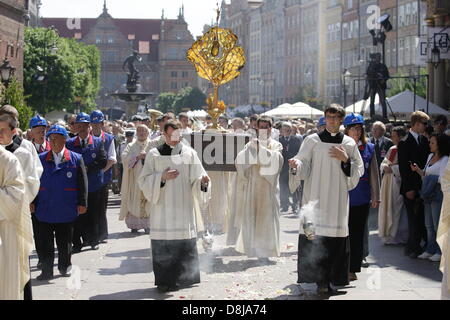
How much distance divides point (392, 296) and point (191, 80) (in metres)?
138

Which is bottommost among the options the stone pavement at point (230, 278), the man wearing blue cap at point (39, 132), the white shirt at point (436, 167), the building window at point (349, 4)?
the stone pavement at point (230, 278)

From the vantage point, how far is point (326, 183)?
9.94 metres

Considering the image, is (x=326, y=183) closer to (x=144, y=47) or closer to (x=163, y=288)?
(x=163, y=288)

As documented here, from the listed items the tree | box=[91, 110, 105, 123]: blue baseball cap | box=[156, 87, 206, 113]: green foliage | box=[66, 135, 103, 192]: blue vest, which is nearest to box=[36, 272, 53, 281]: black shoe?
box=[66, 135, 103, 192]: blue vest

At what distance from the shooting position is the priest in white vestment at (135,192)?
1589 cm

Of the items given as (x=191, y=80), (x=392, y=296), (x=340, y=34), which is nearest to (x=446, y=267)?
(x=392, y=296)

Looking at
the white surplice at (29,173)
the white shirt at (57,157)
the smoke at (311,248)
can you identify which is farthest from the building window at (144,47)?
the white surplice at (29,173)

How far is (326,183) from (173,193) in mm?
1704

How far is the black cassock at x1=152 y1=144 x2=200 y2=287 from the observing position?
33.5ft

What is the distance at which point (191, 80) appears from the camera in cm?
14662

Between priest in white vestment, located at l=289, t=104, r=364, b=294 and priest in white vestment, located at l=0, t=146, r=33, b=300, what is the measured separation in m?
3.40

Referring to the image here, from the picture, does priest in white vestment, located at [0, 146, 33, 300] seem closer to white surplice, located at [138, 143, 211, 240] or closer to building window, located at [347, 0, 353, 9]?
white surplice, located at [138, 143, 211, 240]

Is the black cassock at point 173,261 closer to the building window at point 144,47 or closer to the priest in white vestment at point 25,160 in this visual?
the priest in white vestment at point 25,160

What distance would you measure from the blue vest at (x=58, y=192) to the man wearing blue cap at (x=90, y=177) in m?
2.25
